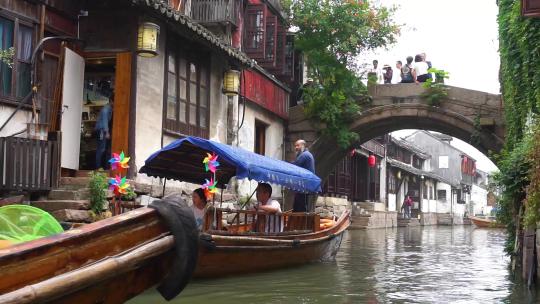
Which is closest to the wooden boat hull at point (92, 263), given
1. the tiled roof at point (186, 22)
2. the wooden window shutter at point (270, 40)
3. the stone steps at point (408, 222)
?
the tiled roof at point (186, 22)

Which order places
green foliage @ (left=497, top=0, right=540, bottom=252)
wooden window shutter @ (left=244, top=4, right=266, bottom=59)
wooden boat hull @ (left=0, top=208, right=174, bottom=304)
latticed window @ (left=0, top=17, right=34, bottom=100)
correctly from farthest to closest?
wooden window shutter @ (left=244, top=4, right=266, bottom=59) < latticed window @ (left=0, top=17, right=34, bottom=100) < green foliage @ (left=497, top=0, right=540, bottom=252) < wooden boat hull @ (left=0, top=208, right=174, bottom=304)

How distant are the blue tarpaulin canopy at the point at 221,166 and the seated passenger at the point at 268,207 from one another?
37 centimetres

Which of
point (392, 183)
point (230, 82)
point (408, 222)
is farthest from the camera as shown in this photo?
point (392, 183)

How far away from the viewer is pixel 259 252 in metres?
8.55

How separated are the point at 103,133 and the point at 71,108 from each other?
80 centimetres

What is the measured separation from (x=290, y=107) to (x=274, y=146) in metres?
1.57

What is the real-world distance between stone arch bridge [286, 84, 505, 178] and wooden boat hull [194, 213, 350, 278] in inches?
277

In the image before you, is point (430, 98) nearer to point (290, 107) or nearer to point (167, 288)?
point (290, 107)

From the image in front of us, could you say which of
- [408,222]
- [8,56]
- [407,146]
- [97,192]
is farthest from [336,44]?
[407,146]

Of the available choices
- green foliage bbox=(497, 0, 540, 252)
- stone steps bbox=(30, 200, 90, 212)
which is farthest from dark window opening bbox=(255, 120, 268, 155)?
stone steps bbox=(30, 200, 90, 212)

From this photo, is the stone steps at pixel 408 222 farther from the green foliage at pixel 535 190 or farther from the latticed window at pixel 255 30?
the green foliage at pixel 535 190

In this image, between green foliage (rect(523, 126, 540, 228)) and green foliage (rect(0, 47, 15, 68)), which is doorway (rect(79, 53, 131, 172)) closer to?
green foliage (rect(0, 47, 15, 68))

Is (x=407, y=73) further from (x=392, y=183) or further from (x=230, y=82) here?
(x=392, y=183)

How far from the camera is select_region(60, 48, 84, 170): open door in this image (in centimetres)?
943
